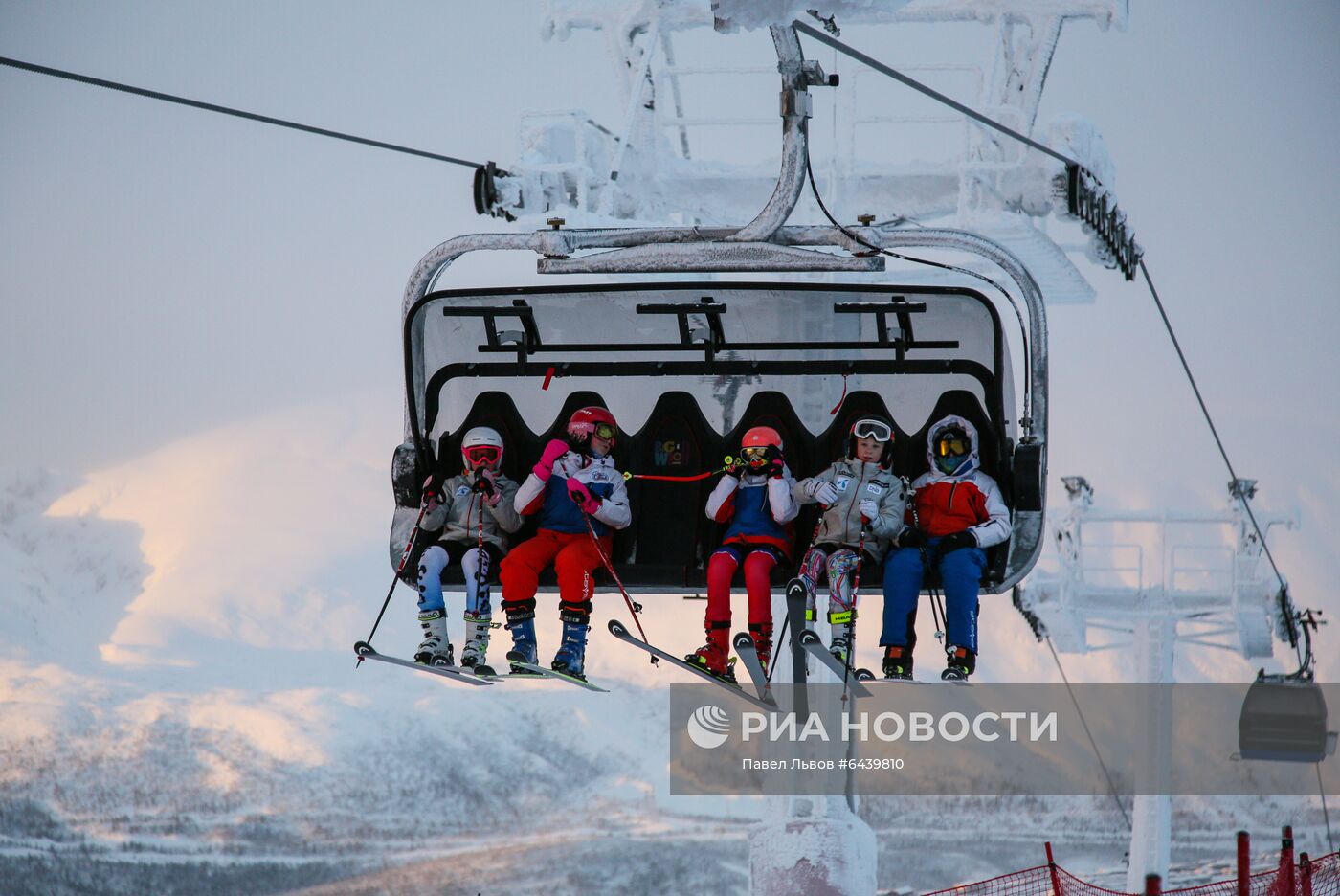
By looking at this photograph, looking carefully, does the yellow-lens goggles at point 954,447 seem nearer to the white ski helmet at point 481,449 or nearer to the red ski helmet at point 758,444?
the red ski helmet at point 758,444

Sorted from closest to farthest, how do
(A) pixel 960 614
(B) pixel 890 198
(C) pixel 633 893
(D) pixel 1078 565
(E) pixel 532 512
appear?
(A) pixel 960 614, (E) pixel 532 512, (B) pixel 890 198, (D) pixel 1078 565, (C) pixel 633 893

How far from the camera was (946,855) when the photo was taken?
31.0m

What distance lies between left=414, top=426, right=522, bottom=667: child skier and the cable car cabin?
11 centimetres

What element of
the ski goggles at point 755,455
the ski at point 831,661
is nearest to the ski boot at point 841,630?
the ski at point 831,661

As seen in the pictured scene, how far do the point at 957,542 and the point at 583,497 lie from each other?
4.65 ft

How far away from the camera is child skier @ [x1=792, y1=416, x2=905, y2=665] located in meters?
6.69

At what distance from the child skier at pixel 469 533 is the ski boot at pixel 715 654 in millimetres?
820

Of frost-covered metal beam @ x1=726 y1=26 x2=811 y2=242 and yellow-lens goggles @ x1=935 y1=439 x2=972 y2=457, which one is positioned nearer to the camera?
frost-covered metal beam @ x1=726 y1=26 x2=811 y2=242

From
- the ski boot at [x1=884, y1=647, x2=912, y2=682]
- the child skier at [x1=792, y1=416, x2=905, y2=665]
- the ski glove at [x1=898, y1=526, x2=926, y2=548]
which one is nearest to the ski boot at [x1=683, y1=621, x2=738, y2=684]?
the child skier at [x1=792, y1=416, x2=905, y2=665]

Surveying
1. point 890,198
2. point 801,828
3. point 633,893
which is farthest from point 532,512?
point 633,893

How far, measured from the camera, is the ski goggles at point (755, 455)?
693 centimetres

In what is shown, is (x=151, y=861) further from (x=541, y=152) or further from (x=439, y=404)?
(x=439, y=404)

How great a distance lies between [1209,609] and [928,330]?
1282 centimetres

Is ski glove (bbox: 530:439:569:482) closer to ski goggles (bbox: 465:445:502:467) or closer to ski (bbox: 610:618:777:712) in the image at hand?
ski goggles (bbox: 465:445:502:467)
